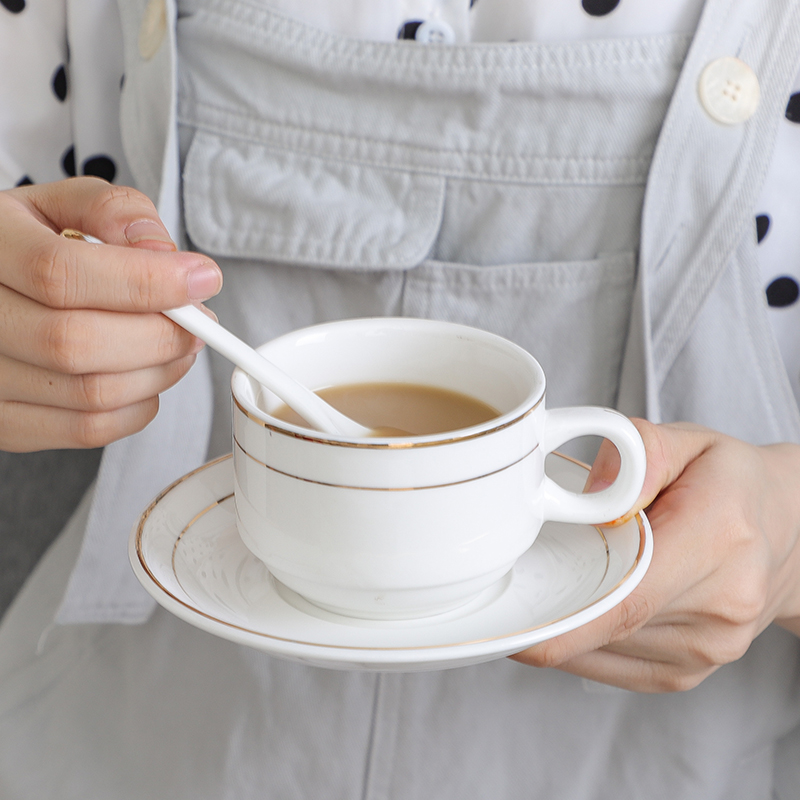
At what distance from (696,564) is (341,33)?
50cm

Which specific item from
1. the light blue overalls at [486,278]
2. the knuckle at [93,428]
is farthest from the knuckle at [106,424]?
the light blue overalls at [486,278]

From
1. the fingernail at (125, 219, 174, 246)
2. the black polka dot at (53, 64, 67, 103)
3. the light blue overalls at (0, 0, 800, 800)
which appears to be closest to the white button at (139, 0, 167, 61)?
the light blue overalls at (0, 0, 800, 800)

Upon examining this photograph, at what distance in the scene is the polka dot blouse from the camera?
0.59 meters

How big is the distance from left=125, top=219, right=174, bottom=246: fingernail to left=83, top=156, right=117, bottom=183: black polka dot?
378 millimetres

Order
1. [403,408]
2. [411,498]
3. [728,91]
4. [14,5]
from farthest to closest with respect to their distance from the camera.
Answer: [14,5] → [728,91] → [403,408] → [411,498]

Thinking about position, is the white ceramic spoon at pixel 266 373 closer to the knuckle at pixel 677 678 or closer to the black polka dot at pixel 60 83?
the knuckle at pixel 677 678

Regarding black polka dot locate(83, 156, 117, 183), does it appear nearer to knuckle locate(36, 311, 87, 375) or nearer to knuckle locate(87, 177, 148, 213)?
knuckle locate(87, 177, 148, 213)

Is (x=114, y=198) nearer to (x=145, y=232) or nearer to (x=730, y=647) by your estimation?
(x=145, y=232)

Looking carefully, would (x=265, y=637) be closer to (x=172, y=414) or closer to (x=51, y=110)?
(x=172, y=414)

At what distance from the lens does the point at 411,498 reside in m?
0.33

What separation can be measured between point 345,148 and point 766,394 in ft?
1.34

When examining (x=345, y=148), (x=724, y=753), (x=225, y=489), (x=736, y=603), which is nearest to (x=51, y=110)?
(x=345, y=148)

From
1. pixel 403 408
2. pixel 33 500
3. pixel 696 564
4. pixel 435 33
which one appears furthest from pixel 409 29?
pixel 33 500

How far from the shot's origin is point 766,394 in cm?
61
